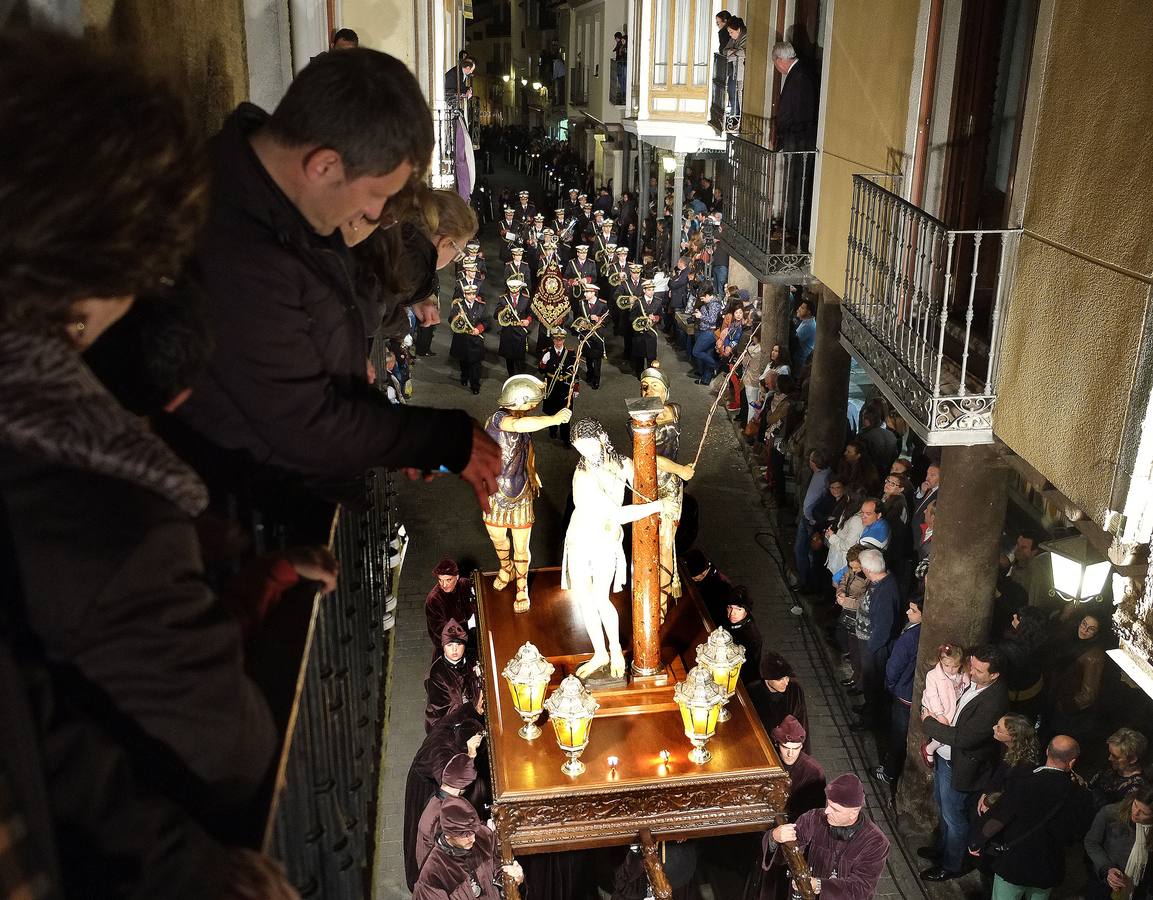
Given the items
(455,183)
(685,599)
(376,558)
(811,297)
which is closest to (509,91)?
(811,297)

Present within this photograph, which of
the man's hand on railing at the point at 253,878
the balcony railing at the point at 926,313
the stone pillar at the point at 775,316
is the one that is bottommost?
the stone pillar at the point at 775,316

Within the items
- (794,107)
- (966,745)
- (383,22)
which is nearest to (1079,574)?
(966,745)

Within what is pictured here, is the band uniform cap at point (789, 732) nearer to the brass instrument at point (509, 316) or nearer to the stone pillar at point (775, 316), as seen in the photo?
the stone pillar at point (775, 316)

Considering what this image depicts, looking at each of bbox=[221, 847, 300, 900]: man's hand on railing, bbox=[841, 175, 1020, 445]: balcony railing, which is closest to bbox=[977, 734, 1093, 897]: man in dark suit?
bbox=[841, 175, 1020, 445]: balcony railing

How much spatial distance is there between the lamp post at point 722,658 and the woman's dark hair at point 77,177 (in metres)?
6.67

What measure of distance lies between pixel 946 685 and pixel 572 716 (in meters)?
2.93

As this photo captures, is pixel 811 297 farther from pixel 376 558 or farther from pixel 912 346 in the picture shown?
pixel 376 558

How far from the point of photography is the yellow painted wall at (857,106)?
10.0 m

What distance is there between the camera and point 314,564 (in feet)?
8.47

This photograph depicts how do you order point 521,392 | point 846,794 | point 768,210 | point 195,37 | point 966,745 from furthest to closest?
point 768,210, point 521,392, point 966,745, point 846,794, point 195,37

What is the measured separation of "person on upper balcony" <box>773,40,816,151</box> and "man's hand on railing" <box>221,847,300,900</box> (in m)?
12.7

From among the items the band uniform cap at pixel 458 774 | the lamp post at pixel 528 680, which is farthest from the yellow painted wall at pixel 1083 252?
the band uniform cap at pixel 458 774

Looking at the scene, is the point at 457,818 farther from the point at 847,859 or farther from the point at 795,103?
the point at 795,103

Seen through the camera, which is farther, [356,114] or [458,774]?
[458,774]
